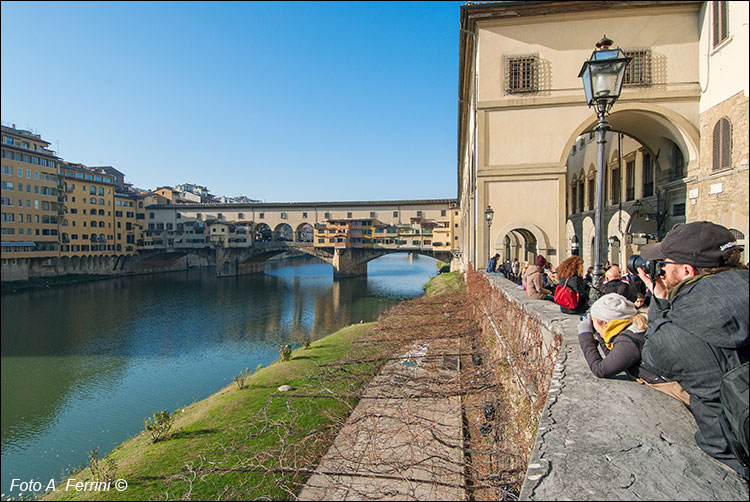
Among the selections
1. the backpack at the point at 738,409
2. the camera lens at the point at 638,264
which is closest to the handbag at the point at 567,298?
the camera lens at the point at 638,264

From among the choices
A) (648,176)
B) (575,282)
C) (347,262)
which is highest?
(648,176)

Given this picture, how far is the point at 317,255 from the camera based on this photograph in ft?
183

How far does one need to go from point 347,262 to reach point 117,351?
1406 inches

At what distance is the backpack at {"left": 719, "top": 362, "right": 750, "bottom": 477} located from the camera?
141 cm

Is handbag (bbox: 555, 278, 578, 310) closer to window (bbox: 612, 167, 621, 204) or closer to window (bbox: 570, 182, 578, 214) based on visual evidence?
window (bbox: 612, 167, 621, 204)

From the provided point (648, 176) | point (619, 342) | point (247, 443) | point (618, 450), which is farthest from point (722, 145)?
point (247, 443)

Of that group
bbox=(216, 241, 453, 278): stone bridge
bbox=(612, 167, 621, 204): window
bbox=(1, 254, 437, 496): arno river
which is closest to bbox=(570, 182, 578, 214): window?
bbox=(612, 167, 621, 204): window

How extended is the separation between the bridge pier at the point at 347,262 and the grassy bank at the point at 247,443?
3936cm

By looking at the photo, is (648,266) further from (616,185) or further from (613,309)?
(616,185)

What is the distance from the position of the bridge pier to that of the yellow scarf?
50.4 meters

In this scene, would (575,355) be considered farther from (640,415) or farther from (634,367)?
(640,415)

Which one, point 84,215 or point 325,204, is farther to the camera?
point 325,204

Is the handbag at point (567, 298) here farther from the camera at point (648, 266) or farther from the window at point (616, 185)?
the window at point (616, 185)

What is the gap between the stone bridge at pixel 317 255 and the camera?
167ft
